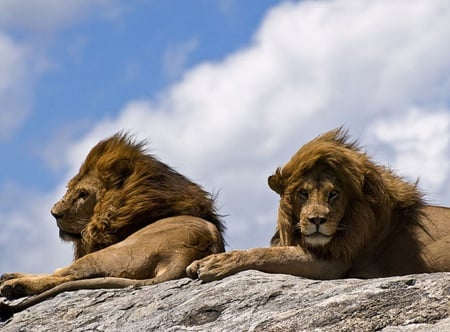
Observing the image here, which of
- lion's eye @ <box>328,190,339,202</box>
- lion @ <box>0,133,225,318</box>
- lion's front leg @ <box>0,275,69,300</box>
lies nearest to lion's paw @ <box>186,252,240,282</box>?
lion @ <box>0,133,225,318</box>

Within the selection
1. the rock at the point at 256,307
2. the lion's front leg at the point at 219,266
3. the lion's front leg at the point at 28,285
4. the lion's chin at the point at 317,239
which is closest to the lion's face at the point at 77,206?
the lion's front leg at the point at 28,285

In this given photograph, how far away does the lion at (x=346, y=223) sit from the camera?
678cm

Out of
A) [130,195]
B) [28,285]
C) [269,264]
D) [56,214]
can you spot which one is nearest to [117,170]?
[130,195]

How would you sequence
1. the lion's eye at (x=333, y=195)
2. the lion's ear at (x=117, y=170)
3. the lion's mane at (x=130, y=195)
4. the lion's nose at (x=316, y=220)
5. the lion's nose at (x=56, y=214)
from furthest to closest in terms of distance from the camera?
the lion's nose at (x=56, y=214)
the lion's ear at (x=117, y=170)
the lion's mane at (x=130, y=195)
the lion's eye at (x=333, y=195)
the lion's nose at (x=316, y=220)

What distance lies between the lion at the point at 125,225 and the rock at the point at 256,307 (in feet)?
1.05

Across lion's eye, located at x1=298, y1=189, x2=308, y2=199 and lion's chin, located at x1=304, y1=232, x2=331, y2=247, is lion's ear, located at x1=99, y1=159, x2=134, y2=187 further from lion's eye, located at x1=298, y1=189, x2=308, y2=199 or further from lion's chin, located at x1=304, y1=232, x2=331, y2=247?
lion's chin, located at x1=304, y1=232, x2=331, y2=247

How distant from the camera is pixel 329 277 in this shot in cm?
684

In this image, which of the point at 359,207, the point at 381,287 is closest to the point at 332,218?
the point at 359,207

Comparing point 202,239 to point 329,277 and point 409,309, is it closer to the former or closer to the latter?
point 329,277

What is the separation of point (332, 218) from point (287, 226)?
32 cm

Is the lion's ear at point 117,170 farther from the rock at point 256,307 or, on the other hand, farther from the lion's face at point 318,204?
the lion's face at point 318,204

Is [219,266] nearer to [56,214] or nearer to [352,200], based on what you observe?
[352,200]

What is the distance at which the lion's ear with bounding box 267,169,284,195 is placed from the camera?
23.1ft

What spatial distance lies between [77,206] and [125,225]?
1.72ft
